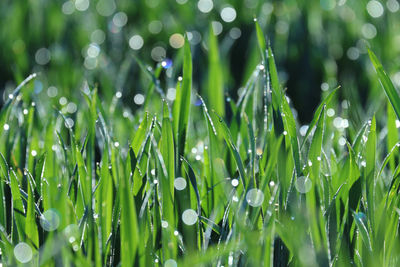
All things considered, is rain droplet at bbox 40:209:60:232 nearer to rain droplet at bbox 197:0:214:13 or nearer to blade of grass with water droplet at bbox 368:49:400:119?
blade of grass with water droplet at bbox 368:49:400:119

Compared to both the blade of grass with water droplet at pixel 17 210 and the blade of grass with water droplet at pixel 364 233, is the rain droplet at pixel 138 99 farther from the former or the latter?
the blade of grass with water droplet at pixel 364 233

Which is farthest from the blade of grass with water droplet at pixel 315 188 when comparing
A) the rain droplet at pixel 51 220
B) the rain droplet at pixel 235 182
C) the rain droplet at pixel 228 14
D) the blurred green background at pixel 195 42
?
the rain droplet at pixel 228 14

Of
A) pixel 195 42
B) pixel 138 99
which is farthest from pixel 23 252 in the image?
pixel 195 42

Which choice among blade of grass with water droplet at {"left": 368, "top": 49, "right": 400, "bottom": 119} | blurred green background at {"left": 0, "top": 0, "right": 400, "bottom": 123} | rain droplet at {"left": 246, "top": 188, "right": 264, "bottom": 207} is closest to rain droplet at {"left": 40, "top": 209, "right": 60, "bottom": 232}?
rain droplet at {"left": 246, "top": 188, "right": 264, "bottom": 207}

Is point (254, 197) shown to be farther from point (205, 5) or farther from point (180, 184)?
point (205, 5)

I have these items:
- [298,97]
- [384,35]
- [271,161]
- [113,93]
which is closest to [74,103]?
[113,93]
